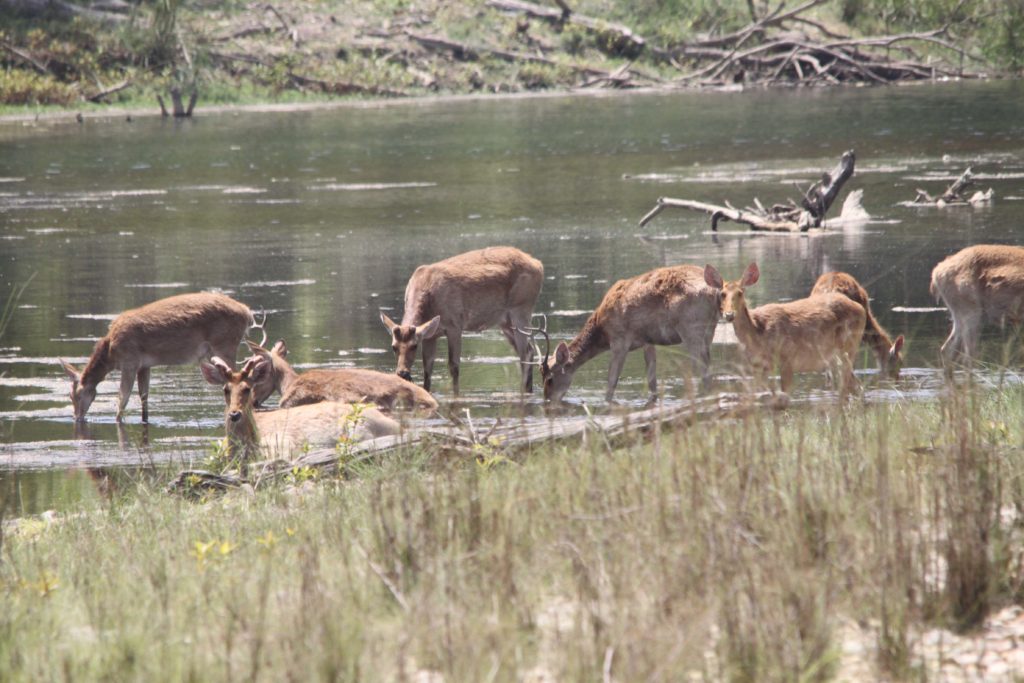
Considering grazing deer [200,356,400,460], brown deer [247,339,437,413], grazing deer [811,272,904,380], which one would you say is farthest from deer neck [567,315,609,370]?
grazing deer [200,356,400,460]

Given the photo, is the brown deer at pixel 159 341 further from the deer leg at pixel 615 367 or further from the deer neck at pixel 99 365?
the deer leg at pixel 615 367

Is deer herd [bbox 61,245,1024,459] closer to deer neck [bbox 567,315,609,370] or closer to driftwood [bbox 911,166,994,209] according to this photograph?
deer neck [bbox 567,315,609,370]

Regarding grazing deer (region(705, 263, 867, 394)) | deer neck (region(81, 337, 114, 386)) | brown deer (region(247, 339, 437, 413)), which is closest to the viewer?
brown deer (region(247, 339, 437, 413))

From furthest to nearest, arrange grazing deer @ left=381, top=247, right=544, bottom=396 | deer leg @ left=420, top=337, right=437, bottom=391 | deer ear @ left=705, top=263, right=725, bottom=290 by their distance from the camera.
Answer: grazing deer @ left=381, top=247, right=544, bottom=396, deer leg @ left=420, top=337, right=437, bottom=391, deer ear @ left=705, top=263, right=725, bottom=290

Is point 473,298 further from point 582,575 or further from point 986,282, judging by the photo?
point 582,575

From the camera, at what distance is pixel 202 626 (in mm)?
5719

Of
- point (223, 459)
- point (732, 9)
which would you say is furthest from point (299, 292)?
point (732, 9)

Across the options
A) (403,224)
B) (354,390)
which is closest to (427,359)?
(354,390)

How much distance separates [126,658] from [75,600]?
1.02m

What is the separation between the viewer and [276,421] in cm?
1098

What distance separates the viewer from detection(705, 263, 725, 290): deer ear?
40.9ft

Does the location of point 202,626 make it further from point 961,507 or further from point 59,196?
point 59,196

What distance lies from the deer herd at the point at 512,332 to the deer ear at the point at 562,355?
0.01m

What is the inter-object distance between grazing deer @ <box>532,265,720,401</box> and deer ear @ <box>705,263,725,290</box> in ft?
1.09
